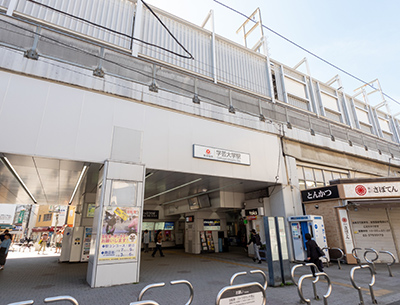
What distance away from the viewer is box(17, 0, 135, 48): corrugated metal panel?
895 centimetres

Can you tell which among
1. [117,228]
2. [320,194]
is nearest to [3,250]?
[117,228]

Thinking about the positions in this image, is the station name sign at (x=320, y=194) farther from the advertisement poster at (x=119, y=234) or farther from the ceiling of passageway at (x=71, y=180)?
the advertisement poster at (x=119, y=234)

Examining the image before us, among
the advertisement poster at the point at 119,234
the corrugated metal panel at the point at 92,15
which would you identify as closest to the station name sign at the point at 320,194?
the advertisement poster at the point at 119,234

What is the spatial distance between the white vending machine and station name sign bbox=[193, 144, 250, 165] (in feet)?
12.2

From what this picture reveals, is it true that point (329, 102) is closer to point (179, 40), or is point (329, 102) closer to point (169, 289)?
point (179, 40)

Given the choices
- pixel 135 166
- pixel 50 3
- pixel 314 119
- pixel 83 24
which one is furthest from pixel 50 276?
pixel 314 119

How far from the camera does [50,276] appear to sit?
7.93 metres

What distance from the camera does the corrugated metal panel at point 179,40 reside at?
10.9 m

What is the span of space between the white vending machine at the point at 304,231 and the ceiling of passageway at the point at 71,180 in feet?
7.58

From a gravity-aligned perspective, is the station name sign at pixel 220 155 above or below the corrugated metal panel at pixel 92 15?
below

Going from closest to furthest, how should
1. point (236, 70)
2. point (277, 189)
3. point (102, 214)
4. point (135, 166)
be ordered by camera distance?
point (102, 214)
point (135, 166)
point (277, 189)
point (236, 70)

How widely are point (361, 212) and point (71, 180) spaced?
14070 mm

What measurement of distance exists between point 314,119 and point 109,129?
1257 centimetres

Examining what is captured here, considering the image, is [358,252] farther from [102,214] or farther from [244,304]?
[102,214]
